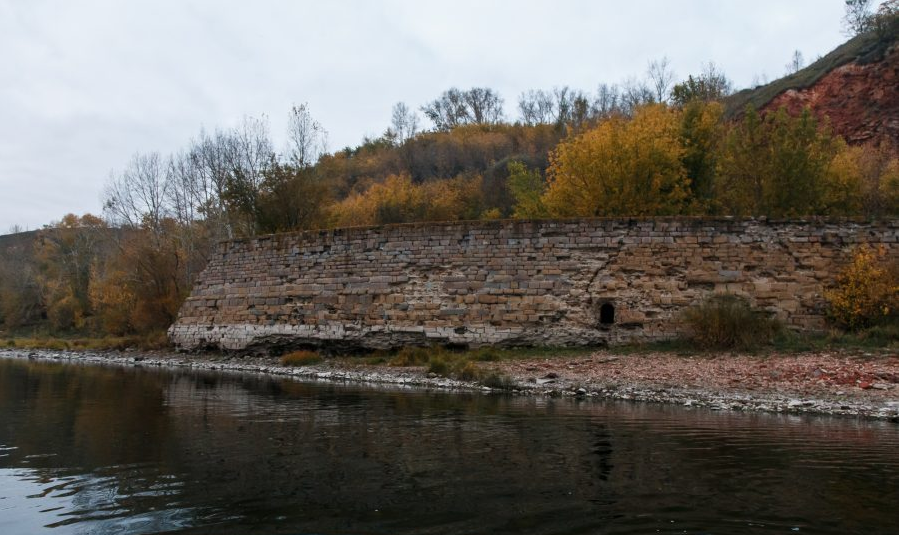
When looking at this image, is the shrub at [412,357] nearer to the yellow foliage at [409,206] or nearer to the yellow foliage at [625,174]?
the yellow foliage at [625,174]

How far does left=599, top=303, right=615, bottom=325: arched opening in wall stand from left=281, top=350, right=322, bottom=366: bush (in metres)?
7.92

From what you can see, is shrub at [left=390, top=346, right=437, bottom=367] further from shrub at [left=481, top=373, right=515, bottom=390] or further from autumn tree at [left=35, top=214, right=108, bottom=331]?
autumn tree at [left=35, top=214, right=108, bottom=331]

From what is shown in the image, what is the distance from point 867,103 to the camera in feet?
118

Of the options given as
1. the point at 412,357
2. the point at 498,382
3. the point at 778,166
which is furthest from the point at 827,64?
the point at 498,382

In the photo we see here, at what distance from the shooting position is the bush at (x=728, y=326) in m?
15.4

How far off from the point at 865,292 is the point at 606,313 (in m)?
6.02

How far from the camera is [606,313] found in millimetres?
17375

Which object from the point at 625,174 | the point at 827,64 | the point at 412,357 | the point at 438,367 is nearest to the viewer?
the point at 438,367

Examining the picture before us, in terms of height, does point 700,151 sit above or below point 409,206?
below

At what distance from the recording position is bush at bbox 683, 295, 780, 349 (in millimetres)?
15375

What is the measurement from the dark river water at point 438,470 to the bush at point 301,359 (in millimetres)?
7265

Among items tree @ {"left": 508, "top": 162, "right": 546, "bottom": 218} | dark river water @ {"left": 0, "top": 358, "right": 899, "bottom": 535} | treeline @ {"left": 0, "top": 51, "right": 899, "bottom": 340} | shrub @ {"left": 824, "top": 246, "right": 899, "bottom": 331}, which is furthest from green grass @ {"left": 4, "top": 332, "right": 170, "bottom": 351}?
shrub @ {"left": 824, "top": 246, "right": 899, "bottom": 331}

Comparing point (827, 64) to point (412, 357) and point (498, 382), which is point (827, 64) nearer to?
point (412, 357)

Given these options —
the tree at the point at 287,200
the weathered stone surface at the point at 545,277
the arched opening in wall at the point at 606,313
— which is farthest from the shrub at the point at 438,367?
the tree at the point at 287,200
